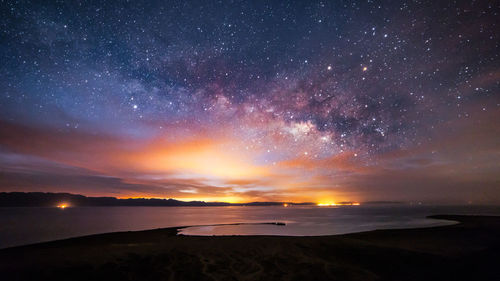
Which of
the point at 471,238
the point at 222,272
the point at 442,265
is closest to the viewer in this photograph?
the point at 222,272

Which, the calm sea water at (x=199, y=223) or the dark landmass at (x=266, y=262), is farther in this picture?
the calm sea water at (x=199, y=223)

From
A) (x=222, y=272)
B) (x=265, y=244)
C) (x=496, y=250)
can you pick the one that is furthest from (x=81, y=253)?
(x=496, y=250)

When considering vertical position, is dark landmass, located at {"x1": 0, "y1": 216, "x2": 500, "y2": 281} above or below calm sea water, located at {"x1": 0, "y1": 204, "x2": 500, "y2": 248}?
above

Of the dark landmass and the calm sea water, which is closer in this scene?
→ the dark landmass

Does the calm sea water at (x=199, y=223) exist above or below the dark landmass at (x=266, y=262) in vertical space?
below

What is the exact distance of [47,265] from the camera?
1567 cm

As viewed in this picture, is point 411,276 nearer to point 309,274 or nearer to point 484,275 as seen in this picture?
point 484,275

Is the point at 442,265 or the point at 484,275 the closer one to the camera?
the point at 484,275

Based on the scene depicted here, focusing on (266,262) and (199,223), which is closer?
(266,262)

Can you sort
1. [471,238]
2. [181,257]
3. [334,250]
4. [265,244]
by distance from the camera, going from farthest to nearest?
[471,238]
[265,244]
[334,250]
[181,257]

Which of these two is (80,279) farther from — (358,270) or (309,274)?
(358,270)

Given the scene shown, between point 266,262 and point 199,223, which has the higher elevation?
point 266,262

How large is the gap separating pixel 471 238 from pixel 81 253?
1562 inches

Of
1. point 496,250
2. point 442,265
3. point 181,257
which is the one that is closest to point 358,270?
point 442,265
